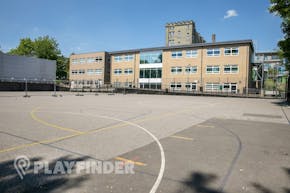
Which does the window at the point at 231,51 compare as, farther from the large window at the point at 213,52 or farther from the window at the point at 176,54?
the window at the point at 176,54

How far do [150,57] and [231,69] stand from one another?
22.1 metres

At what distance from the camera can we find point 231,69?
4406 cm

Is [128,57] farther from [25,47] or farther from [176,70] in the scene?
[25,47]

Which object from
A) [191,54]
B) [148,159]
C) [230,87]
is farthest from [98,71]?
[148,159]

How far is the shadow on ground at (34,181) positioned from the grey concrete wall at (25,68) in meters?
50.6

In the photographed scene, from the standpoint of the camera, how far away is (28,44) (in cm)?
7906

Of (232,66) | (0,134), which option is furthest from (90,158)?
(232,66)

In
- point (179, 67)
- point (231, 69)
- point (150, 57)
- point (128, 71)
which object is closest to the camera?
point (231, 69)

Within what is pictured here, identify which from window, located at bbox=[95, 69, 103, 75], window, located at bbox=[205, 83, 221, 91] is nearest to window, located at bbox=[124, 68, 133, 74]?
window, located at bbox=[95, 69, 103, 75]

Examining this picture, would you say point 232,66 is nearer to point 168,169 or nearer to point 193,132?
point 193,132

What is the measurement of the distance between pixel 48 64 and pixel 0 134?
5425cm

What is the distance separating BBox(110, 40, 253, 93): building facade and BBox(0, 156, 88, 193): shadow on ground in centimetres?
4296

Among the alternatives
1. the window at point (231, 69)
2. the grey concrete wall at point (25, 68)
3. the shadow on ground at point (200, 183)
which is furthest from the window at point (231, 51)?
the grey concrete wall at point (25, 68)

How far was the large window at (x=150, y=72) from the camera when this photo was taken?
54438mm
